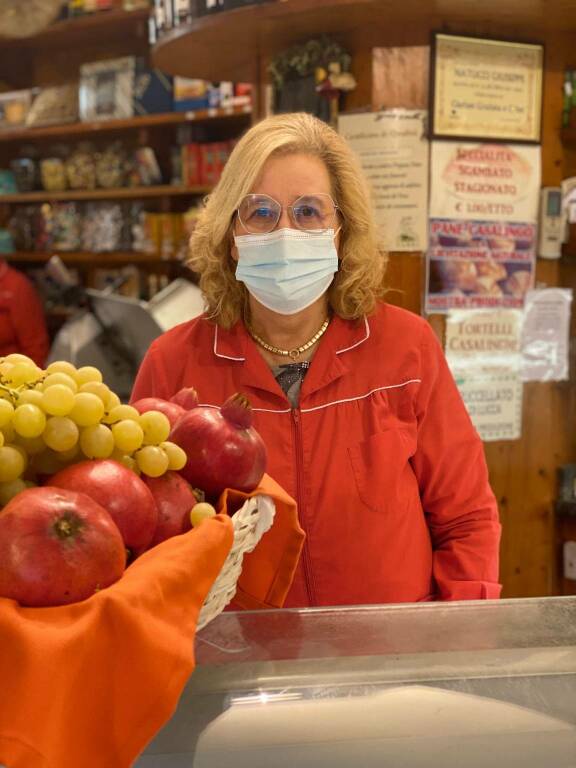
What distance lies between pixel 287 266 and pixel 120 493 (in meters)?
0.98

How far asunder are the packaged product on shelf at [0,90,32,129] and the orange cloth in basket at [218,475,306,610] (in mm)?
5616

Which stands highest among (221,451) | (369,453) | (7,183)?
(7,183)

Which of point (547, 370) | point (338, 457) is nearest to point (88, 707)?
point (338, 457)

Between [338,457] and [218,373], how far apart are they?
0.30 m

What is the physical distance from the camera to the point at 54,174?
5.75 metres

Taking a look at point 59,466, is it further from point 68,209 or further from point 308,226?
point 68,209

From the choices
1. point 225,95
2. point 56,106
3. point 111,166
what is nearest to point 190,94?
point 225,95

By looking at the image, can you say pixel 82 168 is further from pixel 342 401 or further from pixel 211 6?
pixel 342 401

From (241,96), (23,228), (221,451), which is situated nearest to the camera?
(221,451)

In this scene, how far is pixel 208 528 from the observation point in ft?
2.60

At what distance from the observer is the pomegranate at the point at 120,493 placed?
774 mm

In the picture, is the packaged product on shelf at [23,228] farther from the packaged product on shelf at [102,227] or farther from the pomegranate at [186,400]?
the pomegranate at [186,400]

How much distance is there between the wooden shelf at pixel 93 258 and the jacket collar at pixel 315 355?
141 inches

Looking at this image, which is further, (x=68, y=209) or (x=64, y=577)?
(x=68, y=209)
